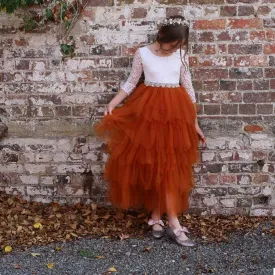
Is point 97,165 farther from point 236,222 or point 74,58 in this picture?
point 236,222

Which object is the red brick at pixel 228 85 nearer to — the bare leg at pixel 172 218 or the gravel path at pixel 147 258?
the bare leg at pixel 172 218

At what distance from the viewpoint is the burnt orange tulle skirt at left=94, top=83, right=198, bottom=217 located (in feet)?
13.1

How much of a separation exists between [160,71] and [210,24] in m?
0.62

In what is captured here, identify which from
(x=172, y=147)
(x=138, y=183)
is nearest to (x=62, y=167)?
(x=138, y=183)

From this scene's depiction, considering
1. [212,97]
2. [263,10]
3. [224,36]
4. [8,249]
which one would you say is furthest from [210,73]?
[8,249]

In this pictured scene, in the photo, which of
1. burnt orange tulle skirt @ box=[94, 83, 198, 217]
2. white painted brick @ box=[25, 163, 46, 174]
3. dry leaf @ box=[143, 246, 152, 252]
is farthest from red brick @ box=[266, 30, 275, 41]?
white painted brick @ box=[25, 163, 46, 174]

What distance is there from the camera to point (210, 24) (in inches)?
169

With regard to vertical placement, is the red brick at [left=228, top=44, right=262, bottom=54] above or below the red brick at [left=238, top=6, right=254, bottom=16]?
below

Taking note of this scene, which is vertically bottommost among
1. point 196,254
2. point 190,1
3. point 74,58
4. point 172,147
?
point 196,254

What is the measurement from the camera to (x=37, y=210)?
4.63 m

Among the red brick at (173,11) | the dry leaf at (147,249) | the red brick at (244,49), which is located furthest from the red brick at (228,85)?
the dry leaf at (147,249)

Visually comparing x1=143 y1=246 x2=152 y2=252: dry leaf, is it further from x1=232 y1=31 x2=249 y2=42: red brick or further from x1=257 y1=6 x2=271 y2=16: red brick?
x1=257 y1=6 x2=271 y2=16: red brick

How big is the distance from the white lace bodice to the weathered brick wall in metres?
0.23

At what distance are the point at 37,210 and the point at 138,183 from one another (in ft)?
3.32
